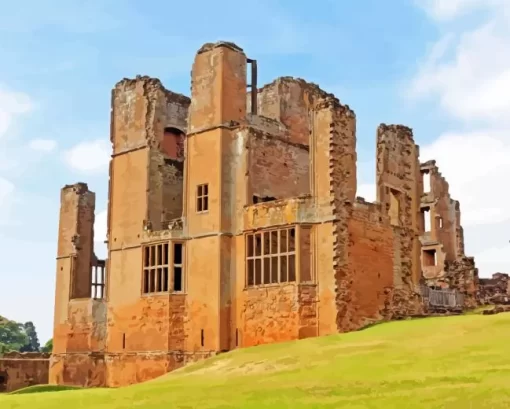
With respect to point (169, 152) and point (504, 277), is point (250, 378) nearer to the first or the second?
point (169, 152)

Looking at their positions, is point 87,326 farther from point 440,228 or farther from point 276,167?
point 440,228

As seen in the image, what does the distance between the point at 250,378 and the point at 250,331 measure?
10167mm

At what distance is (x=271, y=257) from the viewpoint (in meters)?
26.0

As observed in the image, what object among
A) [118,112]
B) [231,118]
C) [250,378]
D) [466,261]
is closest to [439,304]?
[466,261]

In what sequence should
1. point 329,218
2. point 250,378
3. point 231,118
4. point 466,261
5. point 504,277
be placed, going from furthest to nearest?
1. point 504,277
2. point 466,261
3. point 231,118
4. point 329,218
5. point 250,378

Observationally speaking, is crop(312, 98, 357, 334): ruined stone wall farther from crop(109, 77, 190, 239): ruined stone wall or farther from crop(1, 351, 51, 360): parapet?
crop(1, 351, 51, 360): parapet

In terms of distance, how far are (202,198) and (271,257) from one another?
13.9 ft

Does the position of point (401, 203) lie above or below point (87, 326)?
above

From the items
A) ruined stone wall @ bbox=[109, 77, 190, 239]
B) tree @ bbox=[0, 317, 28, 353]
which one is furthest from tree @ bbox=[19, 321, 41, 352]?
ruined stone wall @ bbox=[109, 77, 190, 239]

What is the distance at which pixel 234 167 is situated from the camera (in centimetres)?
2811

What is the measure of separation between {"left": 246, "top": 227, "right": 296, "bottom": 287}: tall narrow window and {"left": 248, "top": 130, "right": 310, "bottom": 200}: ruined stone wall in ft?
7.22

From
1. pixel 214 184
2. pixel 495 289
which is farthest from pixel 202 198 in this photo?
pixel 495 289

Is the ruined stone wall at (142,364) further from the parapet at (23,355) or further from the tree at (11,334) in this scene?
the tree at (11,334)

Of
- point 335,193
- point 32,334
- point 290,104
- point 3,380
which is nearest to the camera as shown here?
point 335,193
